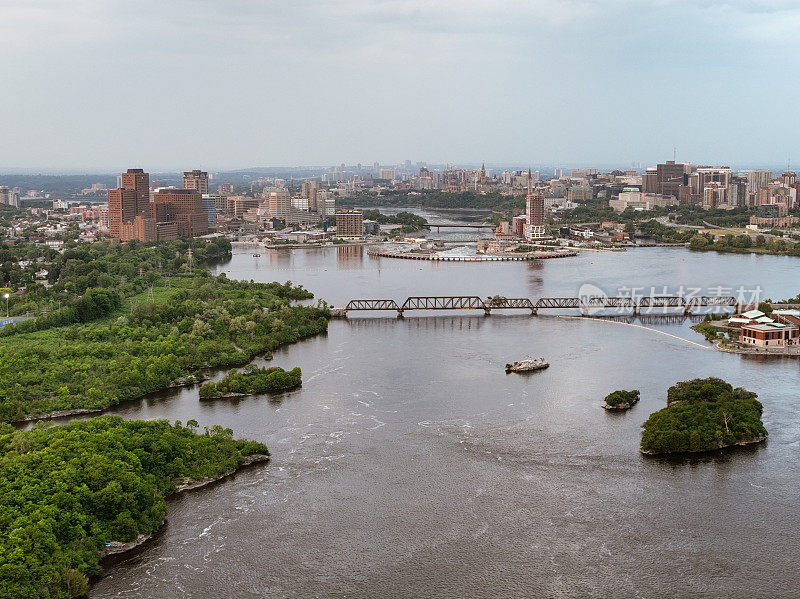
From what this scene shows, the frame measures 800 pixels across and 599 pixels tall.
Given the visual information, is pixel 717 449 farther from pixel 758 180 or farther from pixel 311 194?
pixel 758 180

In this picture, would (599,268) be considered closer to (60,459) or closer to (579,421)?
(579,421)

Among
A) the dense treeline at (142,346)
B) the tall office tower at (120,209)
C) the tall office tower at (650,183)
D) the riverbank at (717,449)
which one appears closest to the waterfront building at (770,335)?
the riverbank at (717,449)

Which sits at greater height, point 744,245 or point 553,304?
point 744,245

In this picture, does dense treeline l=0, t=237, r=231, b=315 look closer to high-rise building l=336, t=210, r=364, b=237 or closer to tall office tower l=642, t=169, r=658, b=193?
high-rise building l=336, t=210, r=364, b=237

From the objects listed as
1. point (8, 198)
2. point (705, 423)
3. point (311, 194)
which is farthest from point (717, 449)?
point (8, 198)

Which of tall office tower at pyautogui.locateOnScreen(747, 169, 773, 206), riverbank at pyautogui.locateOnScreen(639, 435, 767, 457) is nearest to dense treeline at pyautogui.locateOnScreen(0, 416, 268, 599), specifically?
riverbank at pyautogui.locateOnScreen(639, 435, 767, 457)

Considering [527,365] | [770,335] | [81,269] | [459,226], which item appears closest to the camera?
[527,365]
